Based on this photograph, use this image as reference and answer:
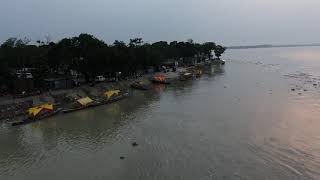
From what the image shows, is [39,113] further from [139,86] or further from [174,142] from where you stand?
[139,86]

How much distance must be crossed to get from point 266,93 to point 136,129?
3622cm

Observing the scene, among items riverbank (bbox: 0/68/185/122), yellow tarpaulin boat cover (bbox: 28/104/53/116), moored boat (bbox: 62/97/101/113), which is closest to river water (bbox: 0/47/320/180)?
moored boat (bbox: 62/97/101/113)

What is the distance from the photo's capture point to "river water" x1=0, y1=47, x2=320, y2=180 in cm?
3259

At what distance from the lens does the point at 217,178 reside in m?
30.7

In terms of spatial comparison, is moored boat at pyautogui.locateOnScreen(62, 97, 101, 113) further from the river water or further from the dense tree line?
the dense tree line

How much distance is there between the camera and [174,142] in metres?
40.7

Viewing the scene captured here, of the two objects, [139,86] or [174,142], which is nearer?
[174,142]

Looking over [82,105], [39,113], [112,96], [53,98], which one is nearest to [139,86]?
[112,96]

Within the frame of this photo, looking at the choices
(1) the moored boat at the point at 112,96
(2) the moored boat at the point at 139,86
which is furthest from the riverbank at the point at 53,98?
(1) the moored boat at the point at 112,96

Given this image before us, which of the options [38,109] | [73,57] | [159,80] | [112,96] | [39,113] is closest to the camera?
[39,113]

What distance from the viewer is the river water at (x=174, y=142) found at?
3259 cm

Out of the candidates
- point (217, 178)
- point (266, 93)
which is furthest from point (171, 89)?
point (217, 178)

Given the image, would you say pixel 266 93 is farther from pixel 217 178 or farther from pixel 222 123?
pixel 217 178

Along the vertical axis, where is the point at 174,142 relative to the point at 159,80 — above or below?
below
